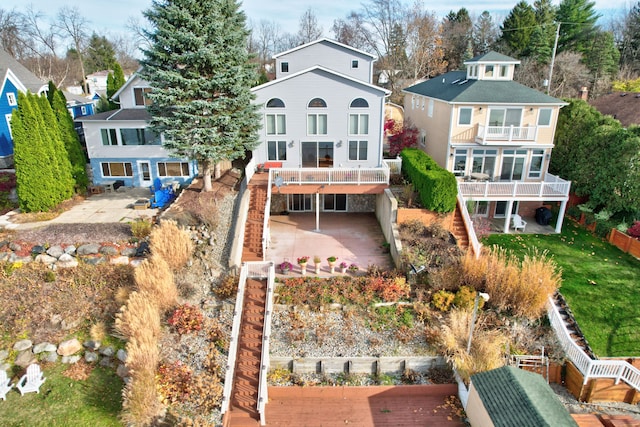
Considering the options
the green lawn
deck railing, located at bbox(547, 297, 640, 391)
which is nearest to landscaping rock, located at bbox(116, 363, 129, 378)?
deck railing, located at bbox(547, 297, 640, 391)

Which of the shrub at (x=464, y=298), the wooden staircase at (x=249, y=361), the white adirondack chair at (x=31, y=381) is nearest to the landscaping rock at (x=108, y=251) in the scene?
the white adirondack chair at (x=31, y=381)

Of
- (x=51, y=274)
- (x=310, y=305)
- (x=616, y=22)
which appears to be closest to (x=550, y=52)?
(x=616, y=22)

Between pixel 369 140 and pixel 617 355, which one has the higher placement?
pixel 369 140

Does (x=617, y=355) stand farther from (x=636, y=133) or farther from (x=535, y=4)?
(x=535, y=4)

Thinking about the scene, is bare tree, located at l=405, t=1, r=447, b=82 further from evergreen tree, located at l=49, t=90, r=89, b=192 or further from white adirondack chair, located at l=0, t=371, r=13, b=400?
white adirondack chair, located at l=0, t=371, r=13, b=400

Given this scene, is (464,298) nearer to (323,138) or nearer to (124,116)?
(323,138)

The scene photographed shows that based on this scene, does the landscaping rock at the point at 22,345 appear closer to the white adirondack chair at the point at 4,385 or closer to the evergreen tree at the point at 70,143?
the white adirondack chair at the point at 4,385
